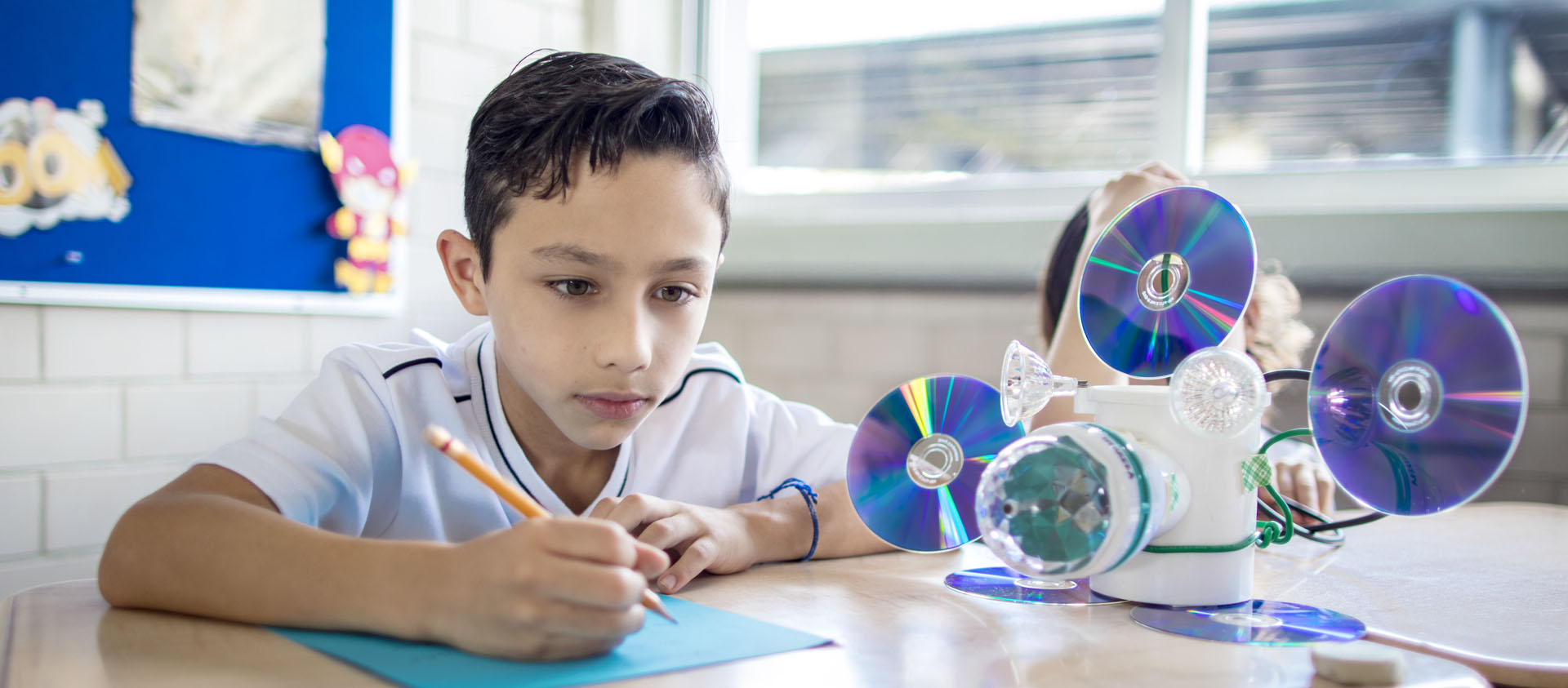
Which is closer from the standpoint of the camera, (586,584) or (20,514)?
(586,584)

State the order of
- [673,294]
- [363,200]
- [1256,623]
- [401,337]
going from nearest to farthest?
[1256,623]
[673,294]
[363,200]
[401,337]

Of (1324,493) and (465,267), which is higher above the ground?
(465,267)

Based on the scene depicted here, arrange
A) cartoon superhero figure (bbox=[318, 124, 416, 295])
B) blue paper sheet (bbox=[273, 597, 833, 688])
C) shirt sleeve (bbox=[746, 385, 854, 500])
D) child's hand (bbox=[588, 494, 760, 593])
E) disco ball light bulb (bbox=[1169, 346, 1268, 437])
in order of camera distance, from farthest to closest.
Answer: cartoon superhero figure (bbox=[318, 124, 416, 295]), shirt sleeve (bbox=[746, 385, 854, 500]), child's hand (bbox=[588, 494, 760, 593]), disco ball light bulb (bbox=[1169, 346, 1268, 437]), blue paper sheet (bbox=[273, 597, 833, 688])

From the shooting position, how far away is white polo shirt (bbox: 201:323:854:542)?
71 cm

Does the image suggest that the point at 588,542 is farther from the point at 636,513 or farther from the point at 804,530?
the point at 804,530

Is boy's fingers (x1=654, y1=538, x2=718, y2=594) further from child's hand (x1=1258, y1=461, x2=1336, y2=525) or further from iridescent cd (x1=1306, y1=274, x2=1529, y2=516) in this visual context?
child's hand (x1=1258, y1=461, x2=1336, y2=525)

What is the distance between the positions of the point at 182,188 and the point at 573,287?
979mm

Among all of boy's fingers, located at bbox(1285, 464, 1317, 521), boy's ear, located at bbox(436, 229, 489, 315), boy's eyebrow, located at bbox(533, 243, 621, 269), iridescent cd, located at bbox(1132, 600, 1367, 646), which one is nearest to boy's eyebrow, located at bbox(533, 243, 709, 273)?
boy's eyebrow, located at bbox(533, 243, 621, 269)

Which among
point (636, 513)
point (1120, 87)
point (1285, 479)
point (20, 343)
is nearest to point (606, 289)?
point (636, 513)

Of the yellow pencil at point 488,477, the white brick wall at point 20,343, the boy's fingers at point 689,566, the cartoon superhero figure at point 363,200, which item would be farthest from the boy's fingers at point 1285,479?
the white brick wall at point 20,343

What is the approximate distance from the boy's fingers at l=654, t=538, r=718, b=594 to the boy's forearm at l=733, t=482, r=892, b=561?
0.07m

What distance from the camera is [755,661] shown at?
18.6 inches

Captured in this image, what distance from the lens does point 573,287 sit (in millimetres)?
745

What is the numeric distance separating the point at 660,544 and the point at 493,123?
0.37m
